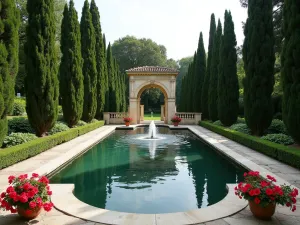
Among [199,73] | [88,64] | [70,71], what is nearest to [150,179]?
[70,71]

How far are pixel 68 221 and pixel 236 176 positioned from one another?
5277 mm

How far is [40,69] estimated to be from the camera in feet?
41.4

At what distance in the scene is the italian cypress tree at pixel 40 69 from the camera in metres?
12.6

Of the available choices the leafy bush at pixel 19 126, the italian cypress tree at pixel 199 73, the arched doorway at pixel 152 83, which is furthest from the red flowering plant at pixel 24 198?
the italian cypress tree at pixel 199 73

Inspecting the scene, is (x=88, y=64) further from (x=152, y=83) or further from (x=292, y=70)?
(x=292, y=70)

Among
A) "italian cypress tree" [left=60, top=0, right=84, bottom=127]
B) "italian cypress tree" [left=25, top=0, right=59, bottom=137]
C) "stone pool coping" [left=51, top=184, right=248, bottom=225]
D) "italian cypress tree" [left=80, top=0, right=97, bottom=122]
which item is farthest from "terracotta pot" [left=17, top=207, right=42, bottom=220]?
"italian cypress tree" [left=80, top=0, right=97, bottom=122]

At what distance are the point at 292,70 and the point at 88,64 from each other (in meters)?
16.7

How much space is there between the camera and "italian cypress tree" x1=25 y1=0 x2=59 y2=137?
12586mm

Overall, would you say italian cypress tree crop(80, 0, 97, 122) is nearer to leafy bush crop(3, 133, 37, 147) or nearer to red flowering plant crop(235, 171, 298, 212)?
leafy bush crop(3, 133, 37, 147)

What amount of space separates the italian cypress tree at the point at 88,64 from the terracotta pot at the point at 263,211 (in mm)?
18756

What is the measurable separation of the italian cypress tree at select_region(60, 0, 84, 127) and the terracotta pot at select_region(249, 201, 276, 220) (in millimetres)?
14888

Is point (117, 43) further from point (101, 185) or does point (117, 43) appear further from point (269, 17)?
point (101, 185)

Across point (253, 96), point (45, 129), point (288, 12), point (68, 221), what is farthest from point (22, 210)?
point (253, 96)

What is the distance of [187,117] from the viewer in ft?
90.4
